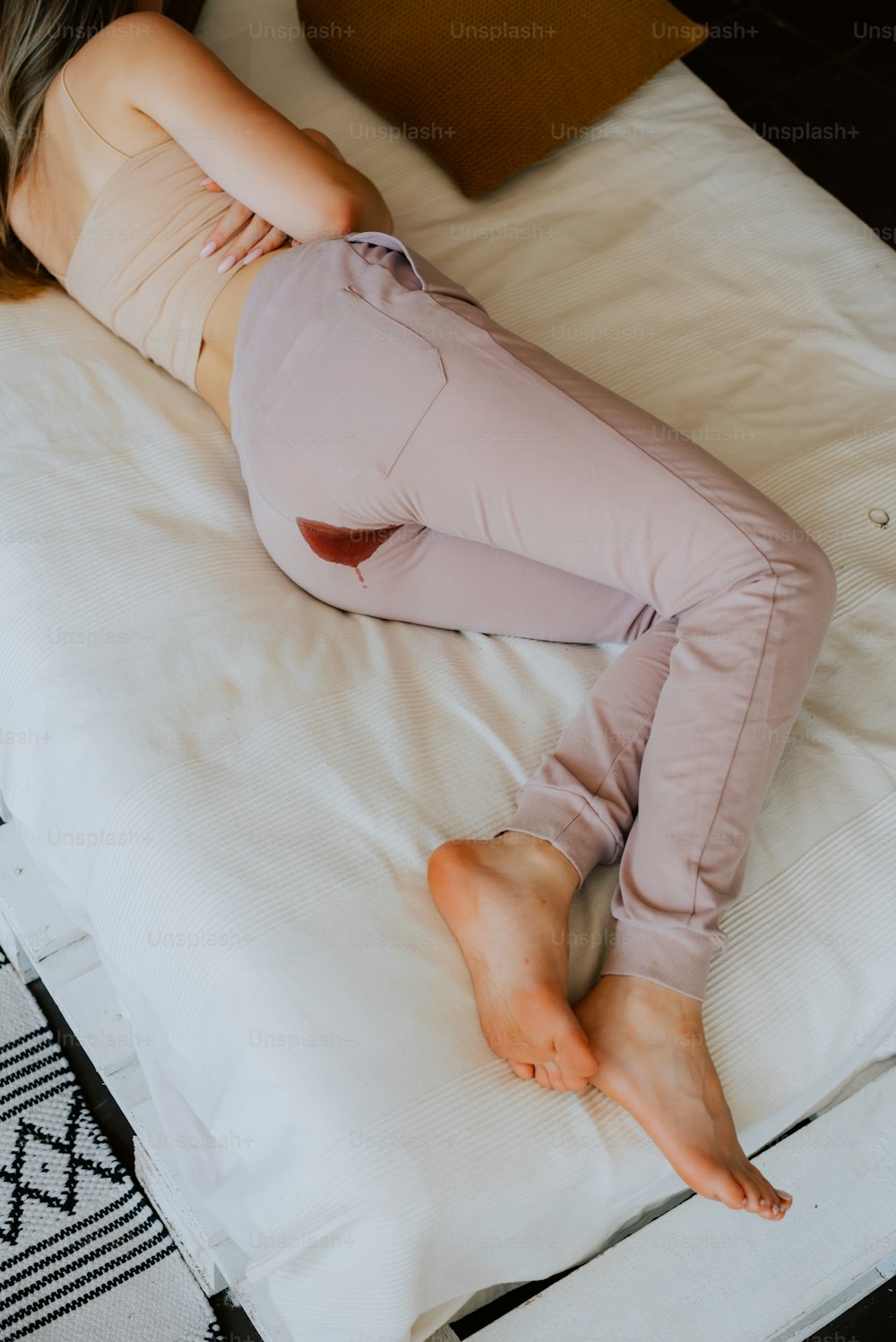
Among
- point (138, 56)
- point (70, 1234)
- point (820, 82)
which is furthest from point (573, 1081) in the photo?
point (820, 82)

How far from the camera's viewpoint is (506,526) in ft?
3.61

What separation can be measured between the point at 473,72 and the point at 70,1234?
5.44ft

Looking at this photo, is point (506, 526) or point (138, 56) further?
point (138, 56)

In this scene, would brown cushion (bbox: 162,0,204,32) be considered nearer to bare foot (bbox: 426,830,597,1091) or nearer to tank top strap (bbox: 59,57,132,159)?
tank top strap (bbox: 59,57,132,159)

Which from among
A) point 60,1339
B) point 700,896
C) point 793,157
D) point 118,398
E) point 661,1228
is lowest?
point 60,1339

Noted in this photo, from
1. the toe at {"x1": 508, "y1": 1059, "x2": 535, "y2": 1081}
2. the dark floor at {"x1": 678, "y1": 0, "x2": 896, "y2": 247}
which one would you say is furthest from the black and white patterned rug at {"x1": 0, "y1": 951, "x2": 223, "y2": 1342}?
the dark floor at {"x1": 678, "y1": 0, "x2": 896, "y2": 247}

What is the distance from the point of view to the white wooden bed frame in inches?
39.6

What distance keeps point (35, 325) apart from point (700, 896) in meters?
1.09

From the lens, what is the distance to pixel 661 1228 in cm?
105

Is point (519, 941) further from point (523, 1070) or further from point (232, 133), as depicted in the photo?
point (232, 133)

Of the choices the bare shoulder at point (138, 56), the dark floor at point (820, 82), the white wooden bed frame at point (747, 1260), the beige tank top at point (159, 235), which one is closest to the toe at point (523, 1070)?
the white wooden bed frame at point (747, 1260)

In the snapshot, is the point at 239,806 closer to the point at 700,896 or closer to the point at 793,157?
the point at 700,896

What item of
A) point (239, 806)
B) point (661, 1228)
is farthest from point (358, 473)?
point (661, 1228)

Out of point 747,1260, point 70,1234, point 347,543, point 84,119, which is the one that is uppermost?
point 84,119
